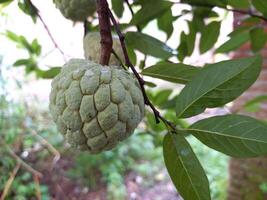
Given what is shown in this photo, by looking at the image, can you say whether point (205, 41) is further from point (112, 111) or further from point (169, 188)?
point (169, 188)

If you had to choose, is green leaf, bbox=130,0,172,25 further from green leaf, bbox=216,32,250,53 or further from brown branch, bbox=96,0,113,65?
brown branch, bbox=96,0,113,65

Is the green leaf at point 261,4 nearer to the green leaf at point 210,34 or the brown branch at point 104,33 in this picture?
the green leaf at point 210,34

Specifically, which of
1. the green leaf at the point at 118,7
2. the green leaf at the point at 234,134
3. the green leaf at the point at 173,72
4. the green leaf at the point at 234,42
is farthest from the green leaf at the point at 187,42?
the green leaf at the point at 234,134

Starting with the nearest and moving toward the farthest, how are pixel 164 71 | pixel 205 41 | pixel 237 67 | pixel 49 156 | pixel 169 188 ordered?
pixel 237 67, pixel 164 71, pixel 205 41, pixel 49 156, pixel 169 188

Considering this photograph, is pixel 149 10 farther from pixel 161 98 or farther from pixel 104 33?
pixel 161 98

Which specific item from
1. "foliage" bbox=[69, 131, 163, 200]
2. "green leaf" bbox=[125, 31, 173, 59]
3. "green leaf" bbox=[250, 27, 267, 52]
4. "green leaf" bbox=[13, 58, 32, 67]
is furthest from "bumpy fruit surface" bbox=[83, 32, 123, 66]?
"foliage" bbox=[69, 131, 163, 200]

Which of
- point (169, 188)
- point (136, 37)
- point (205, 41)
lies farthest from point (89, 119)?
point (169, 188)

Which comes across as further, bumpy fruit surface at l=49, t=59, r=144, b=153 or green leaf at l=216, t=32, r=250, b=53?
green leaf at l=216, t=32, r=250, b=53
